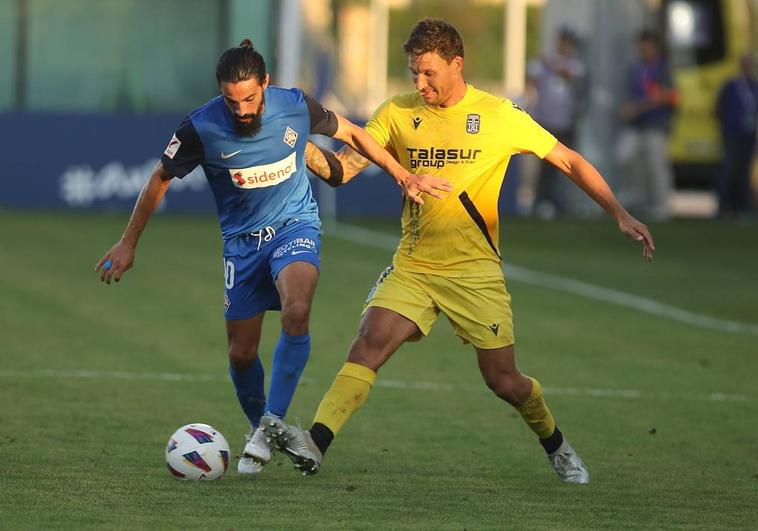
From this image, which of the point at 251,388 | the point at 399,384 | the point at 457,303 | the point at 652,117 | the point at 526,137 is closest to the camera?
the point at 457,303

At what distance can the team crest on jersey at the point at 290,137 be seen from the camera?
25.6 ft

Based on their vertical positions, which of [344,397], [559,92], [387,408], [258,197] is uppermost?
[258,197]

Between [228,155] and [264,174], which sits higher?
[228,155]

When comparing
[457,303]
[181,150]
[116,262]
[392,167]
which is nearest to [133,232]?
[116,262]

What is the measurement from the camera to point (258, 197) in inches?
310

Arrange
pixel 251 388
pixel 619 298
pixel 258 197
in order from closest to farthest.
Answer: pixel 258 197 < pixel 251 388 < pixel 619 298

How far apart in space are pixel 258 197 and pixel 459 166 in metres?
0.95

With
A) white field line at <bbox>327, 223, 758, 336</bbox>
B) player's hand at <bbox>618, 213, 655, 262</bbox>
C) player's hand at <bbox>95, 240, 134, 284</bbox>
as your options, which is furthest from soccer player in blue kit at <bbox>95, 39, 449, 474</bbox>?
white field line at <bbox>327, 223, 758, 336</bbox>

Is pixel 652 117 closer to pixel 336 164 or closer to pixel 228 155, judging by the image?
pixel 336 164

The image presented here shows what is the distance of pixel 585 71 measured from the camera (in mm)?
24344

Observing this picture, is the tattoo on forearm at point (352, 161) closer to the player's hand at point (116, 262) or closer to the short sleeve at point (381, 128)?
the short sleeve at point (381, 128)

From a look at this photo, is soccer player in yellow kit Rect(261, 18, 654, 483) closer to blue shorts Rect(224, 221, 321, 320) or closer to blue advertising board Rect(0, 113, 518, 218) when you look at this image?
blue shorts Rect(224, 221, 321, 320)

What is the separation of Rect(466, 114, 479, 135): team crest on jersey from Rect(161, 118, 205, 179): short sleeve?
3.96 feet

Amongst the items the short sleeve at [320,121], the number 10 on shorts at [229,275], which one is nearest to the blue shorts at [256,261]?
the number 10 on shorts at [229,275]
